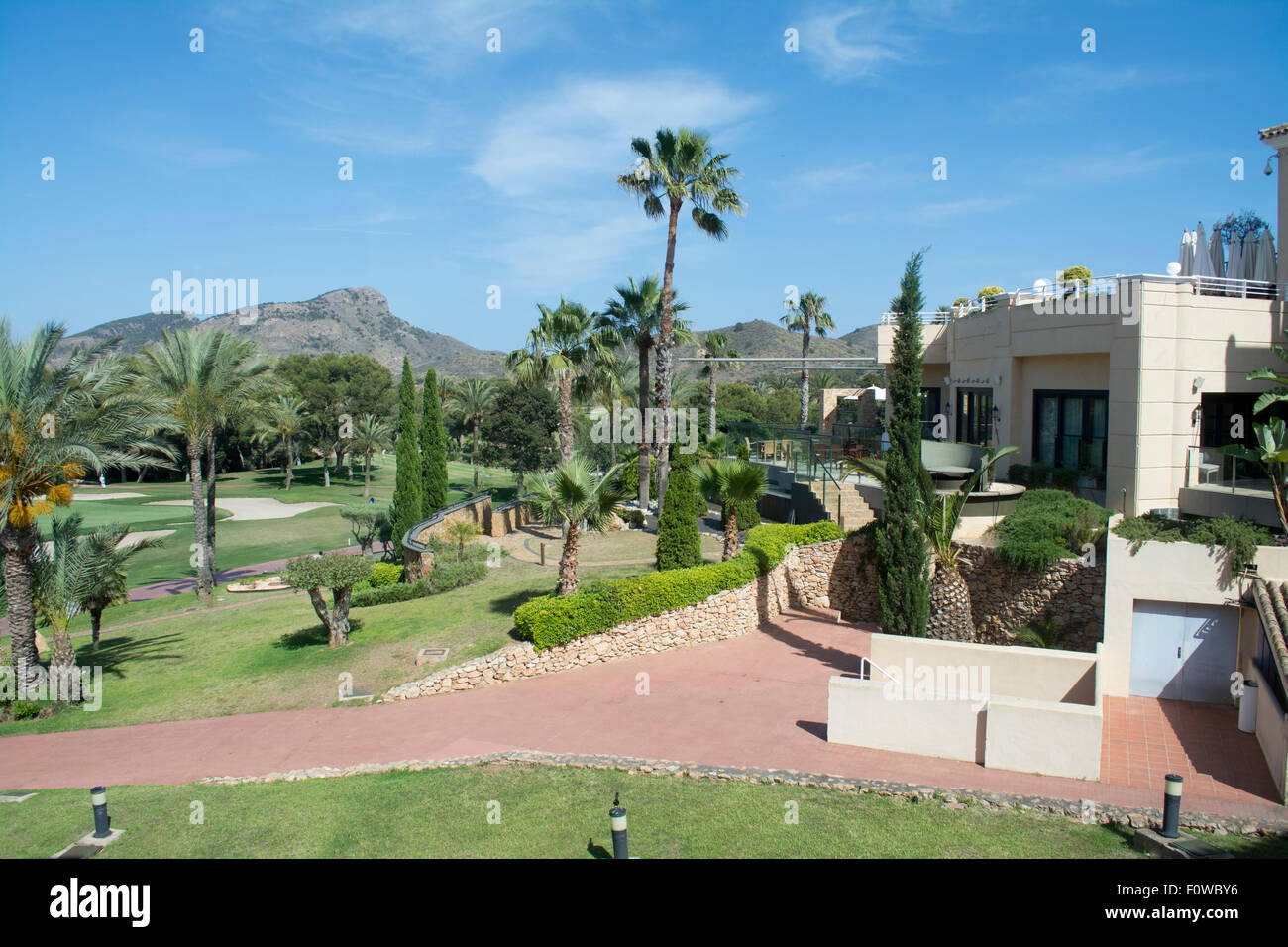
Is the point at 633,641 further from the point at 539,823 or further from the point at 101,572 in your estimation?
the point at 101,572

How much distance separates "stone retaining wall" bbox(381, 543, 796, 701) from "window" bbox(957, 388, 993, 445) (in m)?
8.32

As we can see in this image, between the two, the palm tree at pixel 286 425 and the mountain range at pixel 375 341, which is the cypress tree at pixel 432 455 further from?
the mountain range at pixel 375 341

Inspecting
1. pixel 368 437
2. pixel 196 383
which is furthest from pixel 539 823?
pixel 368 437

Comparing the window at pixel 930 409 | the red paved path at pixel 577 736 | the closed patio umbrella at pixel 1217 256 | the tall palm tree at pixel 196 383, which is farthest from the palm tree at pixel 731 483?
the tall palm tree at pixel 196 383

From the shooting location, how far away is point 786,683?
15.1 metres

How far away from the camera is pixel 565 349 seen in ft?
100

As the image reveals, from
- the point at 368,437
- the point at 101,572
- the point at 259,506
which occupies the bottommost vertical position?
the point at 259,506

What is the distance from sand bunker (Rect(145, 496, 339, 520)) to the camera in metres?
47.0

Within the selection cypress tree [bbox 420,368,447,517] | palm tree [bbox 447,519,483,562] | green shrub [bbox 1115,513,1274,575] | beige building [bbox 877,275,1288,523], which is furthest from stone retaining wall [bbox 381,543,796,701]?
cypress tree [bbox 420,368,447,517]

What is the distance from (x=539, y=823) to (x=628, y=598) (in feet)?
26.5

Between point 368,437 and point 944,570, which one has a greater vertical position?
Result: point 368,437
